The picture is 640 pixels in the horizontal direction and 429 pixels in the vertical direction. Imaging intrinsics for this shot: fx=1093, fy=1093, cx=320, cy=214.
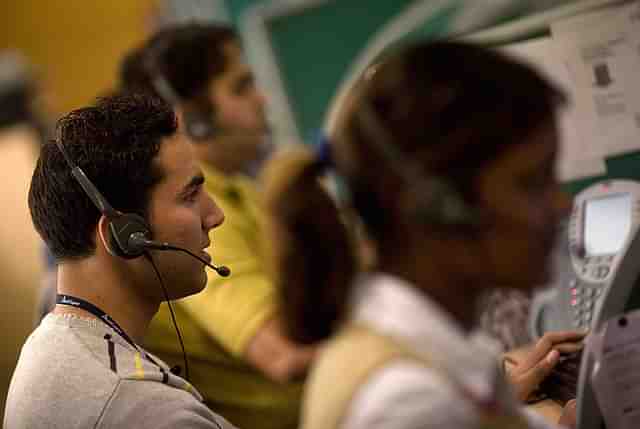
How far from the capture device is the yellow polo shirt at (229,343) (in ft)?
5.36

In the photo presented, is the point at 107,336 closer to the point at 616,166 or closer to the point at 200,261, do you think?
the point at 200,261

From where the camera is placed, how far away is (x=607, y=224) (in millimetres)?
1762

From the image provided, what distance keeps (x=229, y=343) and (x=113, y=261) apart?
11.4 inches

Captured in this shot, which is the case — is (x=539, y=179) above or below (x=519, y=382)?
above

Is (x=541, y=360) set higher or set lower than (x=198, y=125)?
lower

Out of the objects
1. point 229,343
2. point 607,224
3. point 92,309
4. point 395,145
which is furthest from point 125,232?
point 607,224

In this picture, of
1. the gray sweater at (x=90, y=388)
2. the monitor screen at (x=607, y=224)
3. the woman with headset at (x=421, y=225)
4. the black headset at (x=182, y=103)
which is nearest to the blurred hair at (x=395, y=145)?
the woman with headset at (x=421, y=225)

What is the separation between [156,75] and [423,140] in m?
1.32

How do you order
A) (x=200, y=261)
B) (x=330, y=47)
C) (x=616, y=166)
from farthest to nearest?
1. (x=330, y=47)
2. (x=616, y=166)
3. (x=200, y=261)

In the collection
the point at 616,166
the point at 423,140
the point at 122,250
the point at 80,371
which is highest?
the point at 423,140

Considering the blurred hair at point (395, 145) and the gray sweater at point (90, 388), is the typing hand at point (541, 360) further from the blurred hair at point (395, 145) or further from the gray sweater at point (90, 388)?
the blurred hair at point (395, 145)

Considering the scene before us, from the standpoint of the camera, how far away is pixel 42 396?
4.35ft

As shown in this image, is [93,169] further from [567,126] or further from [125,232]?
[567,126]

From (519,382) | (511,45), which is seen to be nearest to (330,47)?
(511,45)
